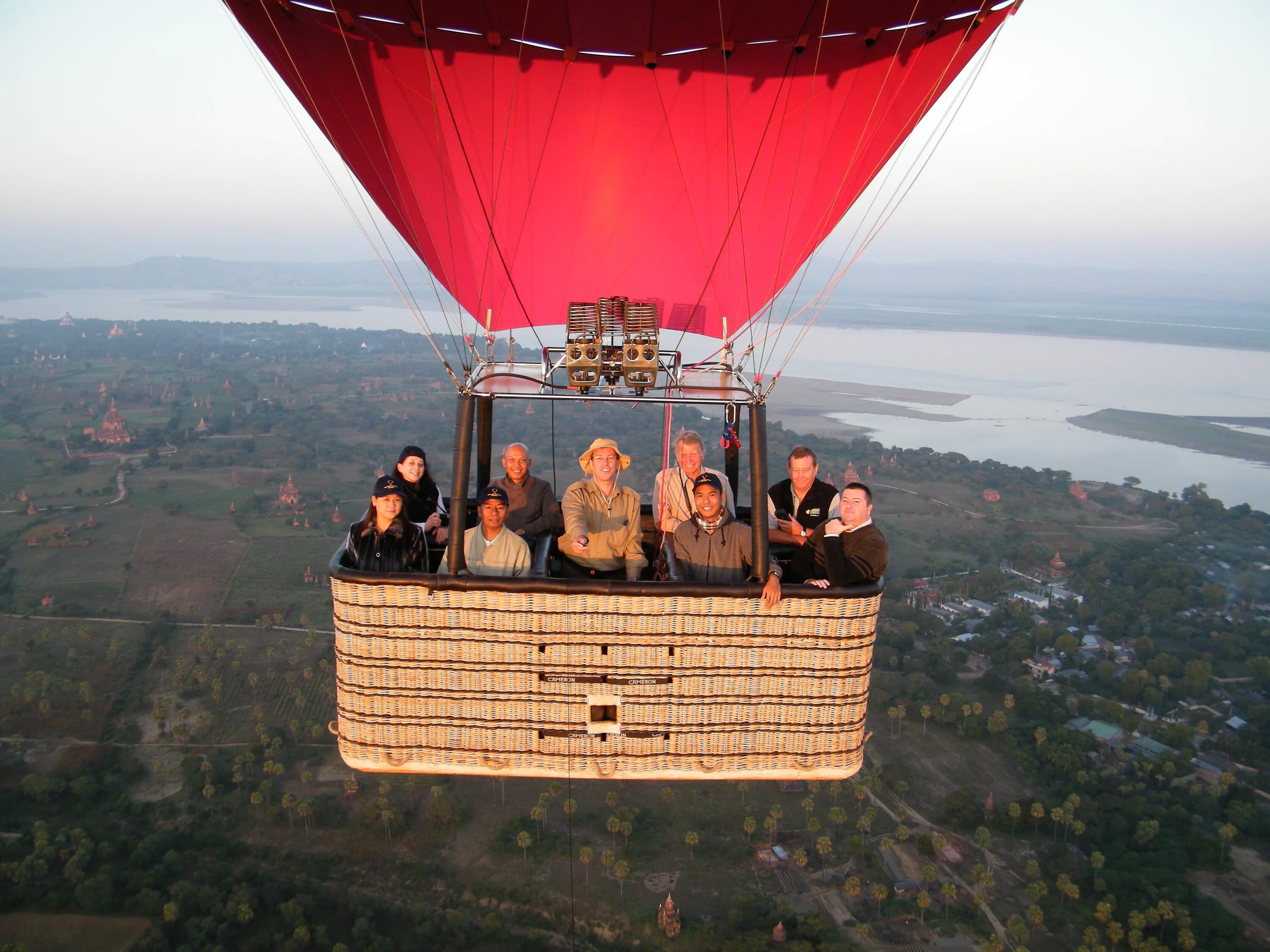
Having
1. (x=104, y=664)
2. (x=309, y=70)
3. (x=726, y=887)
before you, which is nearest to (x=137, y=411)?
(x=104, y=664)

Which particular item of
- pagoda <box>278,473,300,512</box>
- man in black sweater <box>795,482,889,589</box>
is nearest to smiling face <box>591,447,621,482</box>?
man in black sweater <box>795,482,889,589</box>

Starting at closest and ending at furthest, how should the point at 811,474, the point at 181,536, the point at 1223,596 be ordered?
the point at 811,474 → the point at 1223,596 → the point at 181,536

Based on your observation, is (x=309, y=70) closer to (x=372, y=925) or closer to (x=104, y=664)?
(x=372, y=925)

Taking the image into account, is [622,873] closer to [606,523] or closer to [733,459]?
[733,459]

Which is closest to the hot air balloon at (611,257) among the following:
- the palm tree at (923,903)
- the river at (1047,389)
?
the palm tree at (923,903)

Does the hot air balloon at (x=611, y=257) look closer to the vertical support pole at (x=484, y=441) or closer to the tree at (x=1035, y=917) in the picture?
the vertical support pole at (x=484, y=441)

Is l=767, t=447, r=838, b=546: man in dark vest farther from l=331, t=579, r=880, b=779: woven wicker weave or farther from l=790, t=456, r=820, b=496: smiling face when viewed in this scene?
l=331, t=579, r=880, b=779: woven wicker weave
